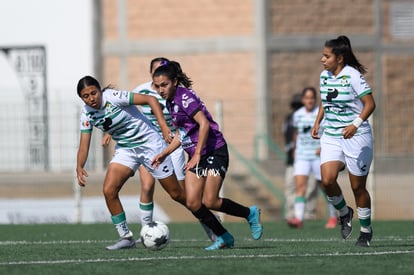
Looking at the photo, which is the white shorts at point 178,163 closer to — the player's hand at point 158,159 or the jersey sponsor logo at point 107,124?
the jersey sponsor logo at point 107,124

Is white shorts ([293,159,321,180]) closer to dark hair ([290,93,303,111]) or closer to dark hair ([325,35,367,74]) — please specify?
dark hair ([290,93,303,111])

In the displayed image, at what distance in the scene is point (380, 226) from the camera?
58.0 ft

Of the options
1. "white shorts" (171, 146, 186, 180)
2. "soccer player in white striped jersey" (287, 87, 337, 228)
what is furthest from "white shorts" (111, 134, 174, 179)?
"soccer player in white striped jersey" (287, 87, 337, 228)

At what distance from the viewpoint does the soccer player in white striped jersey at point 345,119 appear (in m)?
11.9

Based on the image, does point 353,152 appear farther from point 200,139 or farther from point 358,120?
point 200,139

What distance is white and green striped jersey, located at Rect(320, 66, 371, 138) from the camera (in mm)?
11859

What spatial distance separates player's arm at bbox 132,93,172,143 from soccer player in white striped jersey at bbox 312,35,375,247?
1.58m

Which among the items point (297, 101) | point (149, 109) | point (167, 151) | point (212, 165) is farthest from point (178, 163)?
point (297, 101)

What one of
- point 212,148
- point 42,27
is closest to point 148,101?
point 212,148

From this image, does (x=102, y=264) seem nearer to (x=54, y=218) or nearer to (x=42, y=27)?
(x=54, y=218)

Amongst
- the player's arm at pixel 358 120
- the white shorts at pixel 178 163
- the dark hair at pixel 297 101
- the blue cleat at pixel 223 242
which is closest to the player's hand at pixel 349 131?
the player's arm at pixel 358 120

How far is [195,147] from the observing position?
1208 centimetres

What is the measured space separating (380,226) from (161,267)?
318 inches

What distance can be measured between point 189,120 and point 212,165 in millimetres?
494
